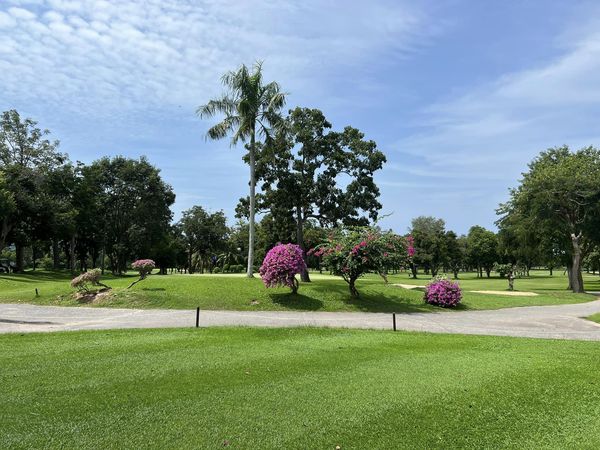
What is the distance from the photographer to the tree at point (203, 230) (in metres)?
76.1

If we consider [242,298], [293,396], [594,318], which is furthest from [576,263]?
[293,396]

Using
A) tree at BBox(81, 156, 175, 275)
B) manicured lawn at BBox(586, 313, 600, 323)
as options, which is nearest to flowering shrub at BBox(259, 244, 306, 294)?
manicured lawn at BBox(586, 313, 600, 323)

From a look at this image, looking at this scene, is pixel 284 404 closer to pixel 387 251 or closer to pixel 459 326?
pixel 459 326

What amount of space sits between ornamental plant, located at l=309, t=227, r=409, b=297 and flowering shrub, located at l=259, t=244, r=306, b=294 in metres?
1.31

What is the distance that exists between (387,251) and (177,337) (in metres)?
13.4

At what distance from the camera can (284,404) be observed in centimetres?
630

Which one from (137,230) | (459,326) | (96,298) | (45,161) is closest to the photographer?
(459,326)

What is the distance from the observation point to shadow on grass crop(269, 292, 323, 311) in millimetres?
22156

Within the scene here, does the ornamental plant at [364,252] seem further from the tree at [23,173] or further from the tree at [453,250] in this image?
the tree at [453,250]

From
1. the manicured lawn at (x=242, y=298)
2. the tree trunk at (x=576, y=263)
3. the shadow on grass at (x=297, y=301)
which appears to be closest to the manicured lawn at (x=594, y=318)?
the manicured lawn at (x=242, y=298)

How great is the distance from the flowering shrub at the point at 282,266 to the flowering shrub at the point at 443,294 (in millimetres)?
7237

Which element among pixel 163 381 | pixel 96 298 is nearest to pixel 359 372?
pixel 163 381

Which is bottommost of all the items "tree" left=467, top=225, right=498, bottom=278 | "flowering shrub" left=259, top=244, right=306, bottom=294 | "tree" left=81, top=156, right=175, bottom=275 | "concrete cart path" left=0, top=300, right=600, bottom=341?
"concrete cart path" left=0, top=300, right=600, bottom=341

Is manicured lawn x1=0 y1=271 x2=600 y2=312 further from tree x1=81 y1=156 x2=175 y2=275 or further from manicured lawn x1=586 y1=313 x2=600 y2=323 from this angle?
tree x1=81 y1=156 x2=175 y2=275
